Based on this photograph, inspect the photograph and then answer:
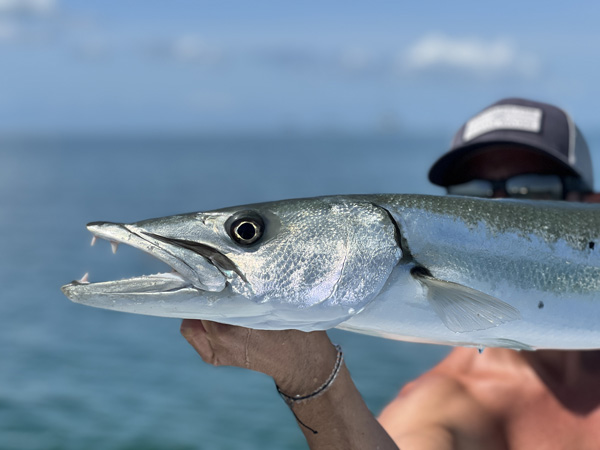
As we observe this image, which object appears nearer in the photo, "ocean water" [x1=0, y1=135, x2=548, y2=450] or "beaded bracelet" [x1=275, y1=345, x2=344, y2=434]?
"beaded bracelet" [x1=275, y1=345, x2=344, y2=434]

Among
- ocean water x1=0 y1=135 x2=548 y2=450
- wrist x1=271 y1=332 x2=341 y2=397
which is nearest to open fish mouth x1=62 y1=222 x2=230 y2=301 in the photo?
ocean water x1=0 y1=135 x2=548 y2=450

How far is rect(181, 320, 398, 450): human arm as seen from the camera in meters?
2.61

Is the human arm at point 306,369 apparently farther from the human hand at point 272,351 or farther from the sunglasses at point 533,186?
the sunglasses at point 533,186

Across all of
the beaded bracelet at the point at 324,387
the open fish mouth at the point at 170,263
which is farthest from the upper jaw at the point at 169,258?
the beaded bracelet at the point at 324,387

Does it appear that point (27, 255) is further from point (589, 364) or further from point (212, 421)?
point (589, 364)

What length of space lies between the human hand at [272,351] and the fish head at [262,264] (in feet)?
0.66

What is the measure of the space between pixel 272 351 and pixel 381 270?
527mm

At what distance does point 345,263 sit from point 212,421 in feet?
27.4

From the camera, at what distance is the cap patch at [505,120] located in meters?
4.32

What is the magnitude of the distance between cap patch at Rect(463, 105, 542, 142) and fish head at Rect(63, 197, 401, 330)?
2.05 m

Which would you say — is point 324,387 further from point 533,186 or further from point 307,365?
point 533,186

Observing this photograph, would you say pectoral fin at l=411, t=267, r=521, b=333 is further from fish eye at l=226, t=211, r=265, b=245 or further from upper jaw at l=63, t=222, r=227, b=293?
upper jaw at l=63, t=222, r=227, b=293

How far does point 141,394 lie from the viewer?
11.1 m

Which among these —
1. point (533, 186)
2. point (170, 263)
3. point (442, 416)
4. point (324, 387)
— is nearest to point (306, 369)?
point (324, 387)
